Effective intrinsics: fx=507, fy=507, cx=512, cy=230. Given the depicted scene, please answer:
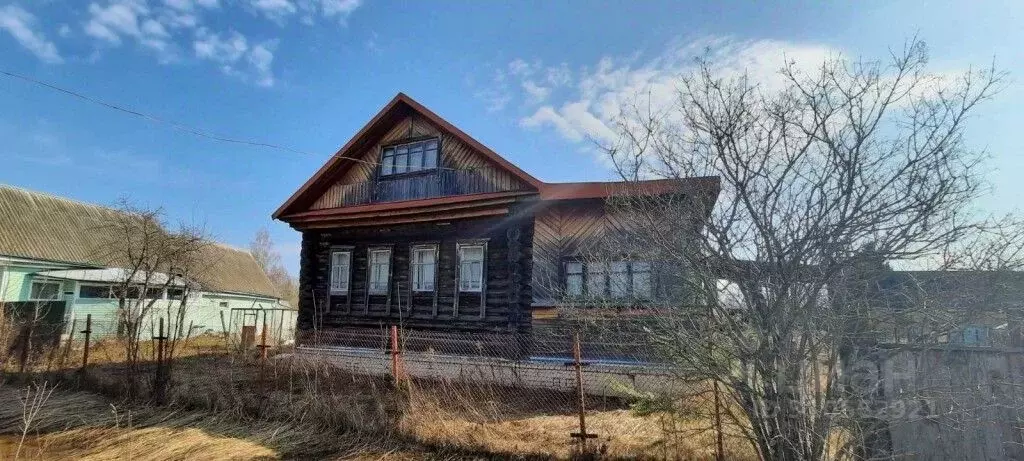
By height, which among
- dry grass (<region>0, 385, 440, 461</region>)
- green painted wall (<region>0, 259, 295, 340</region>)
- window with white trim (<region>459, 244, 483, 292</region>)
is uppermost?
window with white trim (<region>459, 244, 483, 292</region>)

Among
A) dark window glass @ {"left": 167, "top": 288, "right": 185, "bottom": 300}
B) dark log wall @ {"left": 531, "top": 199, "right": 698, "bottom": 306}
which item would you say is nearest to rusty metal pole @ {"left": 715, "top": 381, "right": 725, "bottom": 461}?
dark log wall @ {"left": 531, "top": 199, "right": 698, "bottom": 306}

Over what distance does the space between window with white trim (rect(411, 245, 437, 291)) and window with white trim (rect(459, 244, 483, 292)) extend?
0.75 m

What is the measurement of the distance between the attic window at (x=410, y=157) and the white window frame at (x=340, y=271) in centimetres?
252

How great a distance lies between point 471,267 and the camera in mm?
11992

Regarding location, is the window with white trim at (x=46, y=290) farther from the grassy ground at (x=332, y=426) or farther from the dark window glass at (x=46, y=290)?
the grassy ground at (x=332, y=426)

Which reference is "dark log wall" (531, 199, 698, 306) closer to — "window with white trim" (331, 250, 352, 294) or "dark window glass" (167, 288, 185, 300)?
"window with white trim" (331, 250, 352, 294)

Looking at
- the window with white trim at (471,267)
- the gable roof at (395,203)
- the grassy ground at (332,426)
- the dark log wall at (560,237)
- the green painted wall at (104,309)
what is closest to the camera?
the grassy ground at (332,426)

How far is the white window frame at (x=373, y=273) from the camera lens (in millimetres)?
13000

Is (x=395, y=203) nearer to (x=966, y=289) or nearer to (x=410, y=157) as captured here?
(x=410, y=157)

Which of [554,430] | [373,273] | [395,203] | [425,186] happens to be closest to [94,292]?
[373,273]

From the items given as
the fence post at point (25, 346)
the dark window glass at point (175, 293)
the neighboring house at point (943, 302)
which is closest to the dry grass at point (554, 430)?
the neighboring house at point (943, 302)

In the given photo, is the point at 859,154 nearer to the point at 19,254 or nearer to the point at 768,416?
the point at 768,416

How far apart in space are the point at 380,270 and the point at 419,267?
129 cm

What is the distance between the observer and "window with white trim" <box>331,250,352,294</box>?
13.6 m
